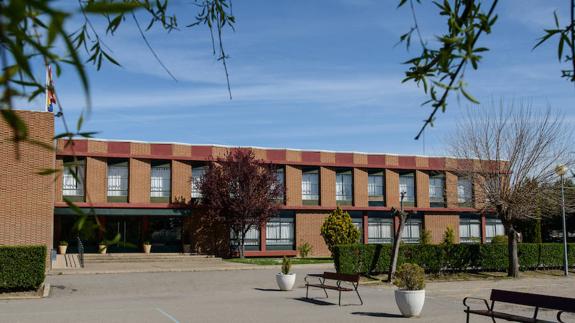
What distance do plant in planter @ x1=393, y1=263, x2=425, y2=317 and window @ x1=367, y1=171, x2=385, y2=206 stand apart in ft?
100

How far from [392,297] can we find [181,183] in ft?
76.9

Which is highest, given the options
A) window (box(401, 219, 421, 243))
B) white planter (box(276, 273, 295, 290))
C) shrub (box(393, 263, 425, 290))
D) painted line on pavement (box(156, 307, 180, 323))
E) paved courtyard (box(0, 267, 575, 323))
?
window (box(401, 219, 421, 243))

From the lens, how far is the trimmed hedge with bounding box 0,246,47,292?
20188 millimetres

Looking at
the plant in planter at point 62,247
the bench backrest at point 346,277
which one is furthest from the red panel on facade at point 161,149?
the bench backrest at point 346,277

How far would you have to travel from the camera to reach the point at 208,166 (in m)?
41.2

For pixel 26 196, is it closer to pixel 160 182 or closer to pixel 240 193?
pixel 240 193

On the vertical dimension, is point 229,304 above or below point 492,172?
below

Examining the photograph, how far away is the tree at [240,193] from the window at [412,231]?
11719 millimetres

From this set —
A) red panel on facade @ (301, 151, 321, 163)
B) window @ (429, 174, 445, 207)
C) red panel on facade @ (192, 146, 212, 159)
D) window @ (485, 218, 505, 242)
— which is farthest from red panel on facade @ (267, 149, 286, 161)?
window @ (485, 218, 505, 242)

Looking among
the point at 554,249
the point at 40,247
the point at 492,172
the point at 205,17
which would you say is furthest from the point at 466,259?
the point at 205,17

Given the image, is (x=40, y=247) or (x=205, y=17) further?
(x=40, y=247)

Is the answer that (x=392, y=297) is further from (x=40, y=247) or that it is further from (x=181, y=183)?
(x=181, y=183)

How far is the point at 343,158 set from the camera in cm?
4528

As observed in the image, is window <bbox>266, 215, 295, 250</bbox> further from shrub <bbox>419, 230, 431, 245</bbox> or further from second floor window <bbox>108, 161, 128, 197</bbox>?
second floor window <bbox>108, 161, 128, 197</bbox>
